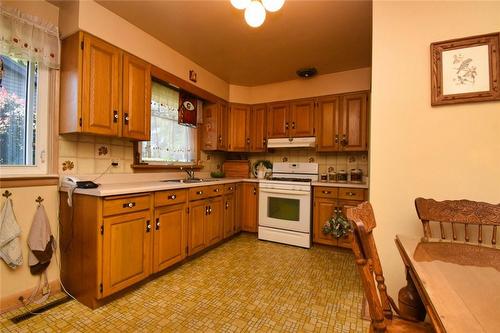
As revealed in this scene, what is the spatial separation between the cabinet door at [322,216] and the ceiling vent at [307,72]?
1.76 m

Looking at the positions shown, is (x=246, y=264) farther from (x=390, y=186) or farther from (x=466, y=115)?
(x=466, y=115)

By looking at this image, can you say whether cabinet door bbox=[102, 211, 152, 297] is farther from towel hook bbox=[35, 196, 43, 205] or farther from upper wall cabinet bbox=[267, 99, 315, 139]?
upper wall cabinet bbox=[267, 99, 315, 139]

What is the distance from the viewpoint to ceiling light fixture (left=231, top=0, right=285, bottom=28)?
1.51 metres

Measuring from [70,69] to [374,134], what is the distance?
247cm

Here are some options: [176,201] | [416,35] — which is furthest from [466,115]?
[176,201]

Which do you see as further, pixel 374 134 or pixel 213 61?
pixel 213 61

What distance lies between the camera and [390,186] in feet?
5.48

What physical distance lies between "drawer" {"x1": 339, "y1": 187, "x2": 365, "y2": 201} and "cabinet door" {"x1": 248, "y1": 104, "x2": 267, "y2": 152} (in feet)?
4.58

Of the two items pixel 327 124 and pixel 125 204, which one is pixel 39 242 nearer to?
pixel 125 204

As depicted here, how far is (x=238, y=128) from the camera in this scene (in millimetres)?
3912

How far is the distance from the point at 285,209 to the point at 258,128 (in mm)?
1422

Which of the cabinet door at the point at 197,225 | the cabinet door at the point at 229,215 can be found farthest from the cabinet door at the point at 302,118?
the cabinet door at the point at 197,225

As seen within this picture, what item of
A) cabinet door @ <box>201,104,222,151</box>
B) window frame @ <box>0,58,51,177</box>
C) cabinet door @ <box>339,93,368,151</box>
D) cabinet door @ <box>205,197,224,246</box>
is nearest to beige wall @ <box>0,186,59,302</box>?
window frame @ <box>0,58,51,177</box>

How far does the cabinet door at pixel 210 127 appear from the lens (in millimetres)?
3625
